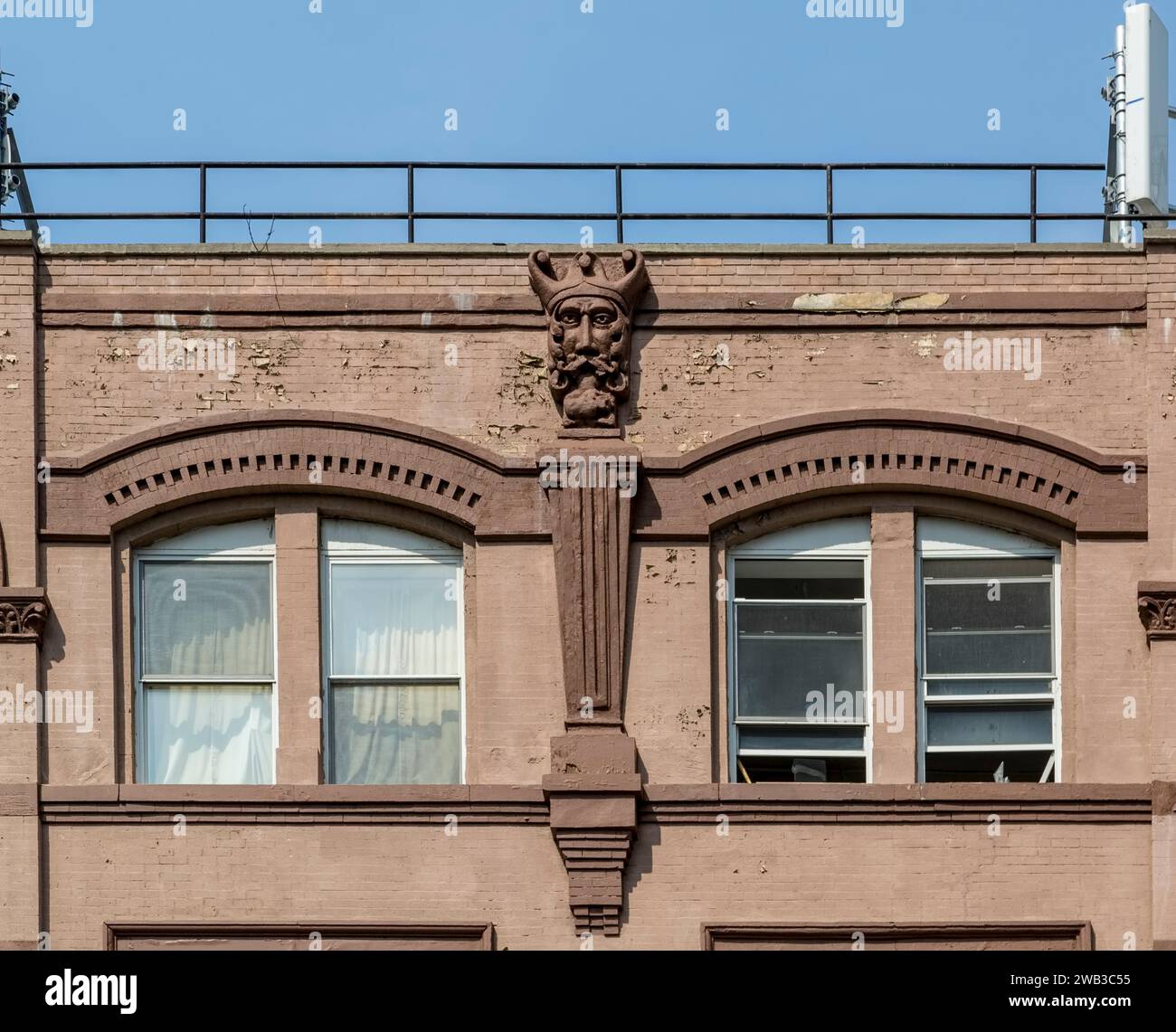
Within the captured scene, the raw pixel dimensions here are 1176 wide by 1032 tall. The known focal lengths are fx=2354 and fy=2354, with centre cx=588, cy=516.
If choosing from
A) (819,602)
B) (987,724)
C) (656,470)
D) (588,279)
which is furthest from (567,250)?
(987,724)

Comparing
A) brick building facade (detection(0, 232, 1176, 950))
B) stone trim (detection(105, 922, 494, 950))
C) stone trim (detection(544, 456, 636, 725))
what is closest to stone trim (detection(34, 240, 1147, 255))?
brick building facade (detection(0, 232, 1176, 950))

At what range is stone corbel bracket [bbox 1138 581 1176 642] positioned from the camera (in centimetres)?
1684

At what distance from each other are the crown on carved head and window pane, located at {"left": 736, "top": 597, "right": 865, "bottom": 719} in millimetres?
2476

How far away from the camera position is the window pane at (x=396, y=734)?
17203 millimetres

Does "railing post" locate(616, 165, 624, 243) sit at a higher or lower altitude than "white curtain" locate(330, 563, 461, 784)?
higher

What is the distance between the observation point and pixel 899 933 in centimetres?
1658

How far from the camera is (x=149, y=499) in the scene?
56.2 ft

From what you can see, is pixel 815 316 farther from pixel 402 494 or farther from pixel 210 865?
pixel 210 865

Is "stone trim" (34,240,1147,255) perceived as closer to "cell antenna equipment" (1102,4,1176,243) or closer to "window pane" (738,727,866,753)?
"cell antenna equipment" (1102,4,1176,243)

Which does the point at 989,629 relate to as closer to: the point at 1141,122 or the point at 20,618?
the point at 1141,122

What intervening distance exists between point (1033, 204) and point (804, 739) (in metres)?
4.50

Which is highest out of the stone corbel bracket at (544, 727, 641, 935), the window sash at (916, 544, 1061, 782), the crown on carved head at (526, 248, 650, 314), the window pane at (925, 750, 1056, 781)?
the crown on carved head at (526, 248, 650, 314)

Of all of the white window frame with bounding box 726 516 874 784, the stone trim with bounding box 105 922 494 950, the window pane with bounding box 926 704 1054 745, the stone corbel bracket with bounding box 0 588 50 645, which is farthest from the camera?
the window pane with bounding box 926 704 1054 745
